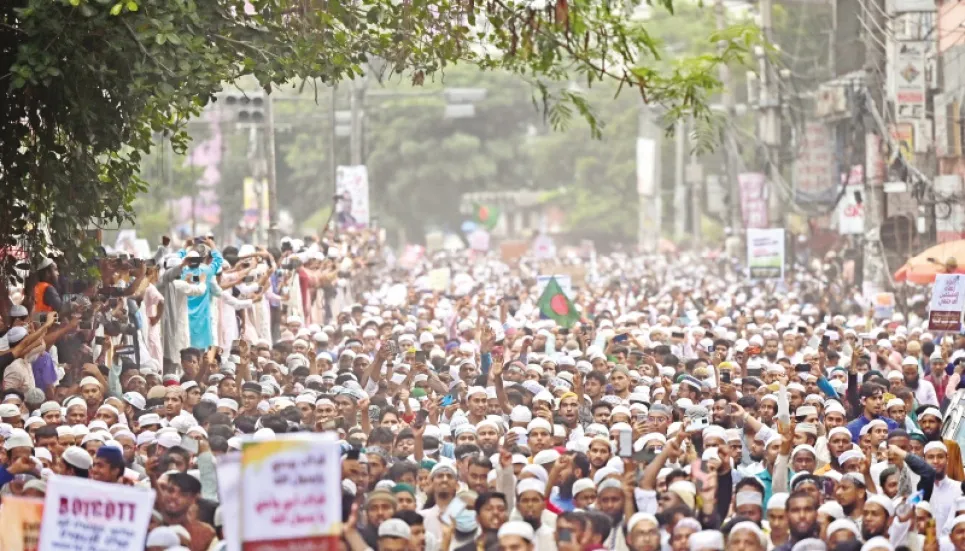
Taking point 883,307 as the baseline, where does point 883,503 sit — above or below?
above

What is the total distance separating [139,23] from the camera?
11797 millimetres

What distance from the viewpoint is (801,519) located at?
9.34m

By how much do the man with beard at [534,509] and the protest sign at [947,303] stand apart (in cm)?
933

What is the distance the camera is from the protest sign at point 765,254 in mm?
27859

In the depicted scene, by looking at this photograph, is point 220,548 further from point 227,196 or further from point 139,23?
point 227,196

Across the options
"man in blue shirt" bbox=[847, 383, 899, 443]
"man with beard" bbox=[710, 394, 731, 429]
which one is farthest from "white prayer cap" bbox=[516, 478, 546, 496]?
"man in blue shirt" bbox=[847, 383, 899, 443]

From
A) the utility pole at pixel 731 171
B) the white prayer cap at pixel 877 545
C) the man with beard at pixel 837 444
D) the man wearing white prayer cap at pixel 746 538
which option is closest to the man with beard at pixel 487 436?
the man with beard at pixel 837 444

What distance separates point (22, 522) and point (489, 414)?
549cm

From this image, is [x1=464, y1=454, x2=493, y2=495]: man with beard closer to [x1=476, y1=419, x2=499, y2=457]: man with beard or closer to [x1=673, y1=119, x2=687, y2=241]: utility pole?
[x1=476, y1=419, x2=499, y2=457]: man with beard

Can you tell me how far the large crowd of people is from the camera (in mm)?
Result: 9547

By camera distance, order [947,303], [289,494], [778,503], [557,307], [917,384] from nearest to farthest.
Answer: [289,494] → [778,503] → [917,384] → [947,303] → [557,307]

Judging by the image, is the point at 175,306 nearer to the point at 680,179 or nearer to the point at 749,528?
the point at 749,528

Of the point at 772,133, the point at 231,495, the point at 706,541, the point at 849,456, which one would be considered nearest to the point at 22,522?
the point at 231,495

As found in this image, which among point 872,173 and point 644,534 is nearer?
point 644,534
